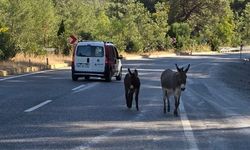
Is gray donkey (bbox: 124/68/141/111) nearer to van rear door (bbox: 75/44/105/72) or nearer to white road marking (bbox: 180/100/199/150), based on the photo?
white road marking (bbox: 180/100/199/150)

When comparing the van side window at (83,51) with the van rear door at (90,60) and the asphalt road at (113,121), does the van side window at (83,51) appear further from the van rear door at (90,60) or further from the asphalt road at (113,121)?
the asphalt road at (113,121)

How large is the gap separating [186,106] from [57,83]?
8220 mm

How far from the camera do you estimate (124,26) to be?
6034 cm

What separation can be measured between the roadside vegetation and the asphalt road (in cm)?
1565

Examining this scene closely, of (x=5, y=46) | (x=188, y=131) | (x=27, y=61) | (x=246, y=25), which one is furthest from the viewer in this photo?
(x=246, y=25)

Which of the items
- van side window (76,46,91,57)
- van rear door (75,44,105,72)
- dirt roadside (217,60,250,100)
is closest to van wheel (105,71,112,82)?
van rear door (75,44,105,72)

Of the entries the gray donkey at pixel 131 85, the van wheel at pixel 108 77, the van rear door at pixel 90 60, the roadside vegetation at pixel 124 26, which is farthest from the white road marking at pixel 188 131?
the roadside vegetation at pixel 124 26

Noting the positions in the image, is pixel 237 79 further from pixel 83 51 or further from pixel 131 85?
pixel 131 85

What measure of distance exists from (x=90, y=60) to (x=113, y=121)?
12.3 meters

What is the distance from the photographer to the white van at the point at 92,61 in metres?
24.0

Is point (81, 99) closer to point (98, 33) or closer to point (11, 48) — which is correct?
point (11, 48)

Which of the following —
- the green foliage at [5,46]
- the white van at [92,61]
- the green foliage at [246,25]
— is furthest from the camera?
the green foliage at [246,25]

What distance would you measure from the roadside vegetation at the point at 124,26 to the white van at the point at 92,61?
323 inches

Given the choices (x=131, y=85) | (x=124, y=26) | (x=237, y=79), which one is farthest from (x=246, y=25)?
(x=131, y=85)
